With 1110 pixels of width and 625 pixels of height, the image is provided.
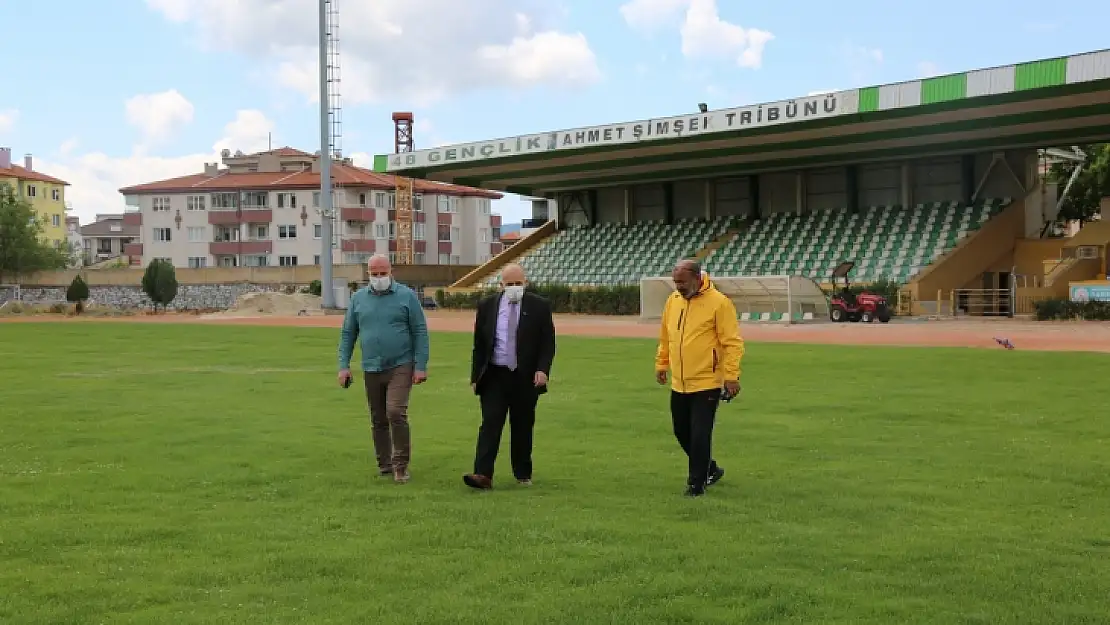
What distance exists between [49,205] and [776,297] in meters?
108

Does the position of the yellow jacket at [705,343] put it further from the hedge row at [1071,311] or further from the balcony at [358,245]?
the balcony at [358,245]

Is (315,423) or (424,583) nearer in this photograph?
(424,583)

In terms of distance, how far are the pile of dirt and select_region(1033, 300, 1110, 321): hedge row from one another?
114ft

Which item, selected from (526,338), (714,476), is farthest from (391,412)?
(714,476)

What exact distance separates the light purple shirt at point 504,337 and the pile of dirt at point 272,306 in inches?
2024

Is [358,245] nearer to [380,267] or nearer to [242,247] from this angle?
[242,247]

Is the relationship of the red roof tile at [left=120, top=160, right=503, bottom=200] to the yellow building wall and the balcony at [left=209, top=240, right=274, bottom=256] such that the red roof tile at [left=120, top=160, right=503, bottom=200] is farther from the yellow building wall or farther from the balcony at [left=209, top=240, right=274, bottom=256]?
the yellow building wall

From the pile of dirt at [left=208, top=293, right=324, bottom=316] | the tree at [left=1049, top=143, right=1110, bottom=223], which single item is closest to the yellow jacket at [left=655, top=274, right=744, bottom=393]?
the pile of dirt at [left=208, top=293, right=324, bottom=316]

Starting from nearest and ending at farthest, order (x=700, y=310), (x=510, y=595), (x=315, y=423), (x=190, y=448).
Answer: (x=510, y=595)
(x=700, y=310)
(x=190, y=448)
(x=315, y=423)

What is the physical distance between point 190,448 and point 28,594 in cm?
567

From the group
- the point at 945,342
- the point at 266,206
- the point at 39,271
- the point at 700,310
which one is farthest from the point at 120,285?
the point at 700,310

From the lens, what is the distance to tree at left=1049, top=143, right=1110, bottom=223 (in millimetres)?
58625

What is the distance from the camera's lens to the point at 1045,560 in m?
7.00

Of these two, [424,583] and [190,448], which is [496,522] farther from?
[190,448]
